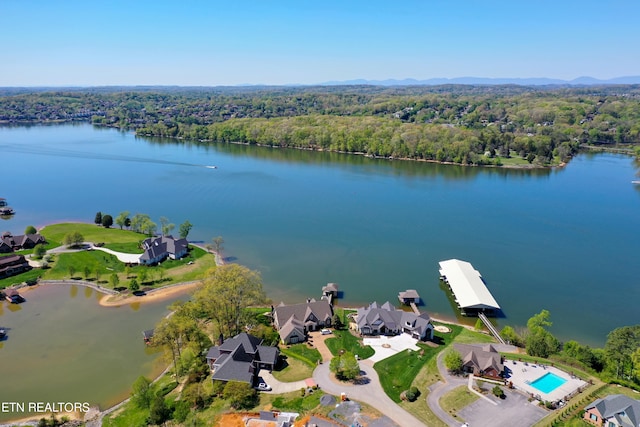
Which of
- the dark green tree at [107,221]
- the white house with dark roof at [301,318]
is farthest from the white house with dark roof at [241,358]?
the dark green tree at [107,221]

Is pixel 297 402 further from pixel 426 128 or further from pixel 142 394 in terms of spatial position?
pixel 426 128

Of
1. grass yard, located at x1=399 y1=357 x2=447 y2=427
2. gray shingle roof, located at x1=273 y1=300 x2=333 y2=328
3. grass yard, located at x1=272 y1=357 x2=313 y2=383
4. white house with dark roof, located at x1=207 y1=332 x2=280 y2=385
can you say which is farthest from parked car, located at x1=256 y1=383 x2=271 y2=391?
grass yard, located at x1=399 y1=357 x2=447 y2=427

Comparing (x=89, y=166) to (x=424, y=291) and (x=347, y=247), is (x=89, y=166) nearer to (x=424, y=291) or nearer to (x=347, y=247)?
(x=347, y=247)

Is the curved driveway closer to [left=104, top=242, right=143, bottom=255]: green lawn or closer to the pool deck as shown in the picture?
the pool deck

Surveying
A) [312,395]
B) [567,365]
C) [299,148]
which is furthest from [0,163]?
[567,365]

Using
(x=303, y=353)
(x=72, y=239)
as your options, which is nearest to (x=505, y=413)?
(x=303, y=353)

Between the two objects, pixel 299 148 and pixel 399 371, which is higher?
pixel 299 148

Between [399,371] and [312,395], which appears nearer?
[312,395]
